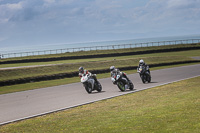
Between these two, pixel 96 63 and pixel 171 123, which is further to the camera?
pixel 96 63

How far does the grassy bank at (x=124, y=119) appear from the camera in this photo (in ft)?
29.2

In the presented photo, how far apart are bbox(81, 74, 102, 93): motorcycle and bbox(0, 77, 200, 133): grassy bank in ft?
19.4

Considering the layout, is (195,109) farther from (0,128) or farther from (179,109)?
(0,128)

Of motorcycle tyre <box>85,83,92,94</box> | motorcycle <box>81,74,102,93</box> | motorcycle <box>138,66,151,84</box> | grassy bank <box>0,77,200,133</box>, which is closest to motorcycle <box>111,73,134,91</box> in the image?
motorcycle <box>81,74,102,93</box>

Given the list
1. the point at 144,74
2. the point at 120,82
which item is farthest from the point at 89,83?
the point at 144,74

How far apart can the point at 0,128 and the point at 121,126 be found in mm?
3627

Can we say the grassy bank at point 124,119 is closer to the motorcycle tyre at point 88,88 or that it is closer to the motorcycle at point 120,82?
the motorcycle at point 120,82

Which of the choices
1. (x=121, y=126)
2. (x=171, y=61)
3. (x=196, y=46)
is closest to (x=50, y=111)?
(x=121, y=126)

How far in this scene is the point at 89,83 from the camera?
19703 millimetres

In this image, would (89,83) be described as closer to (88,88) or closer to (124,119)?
(88,88)

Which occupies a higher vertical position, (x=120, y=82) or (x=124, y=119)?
(x=120, y=82)

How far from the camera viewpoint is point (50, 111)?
13.1m

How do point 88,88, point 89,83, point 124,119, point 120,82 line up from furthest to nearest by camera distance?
point 89,83, point 88,88, point 120,82, point 124,119

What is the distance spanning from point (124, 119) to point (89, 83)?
9.57 metres
